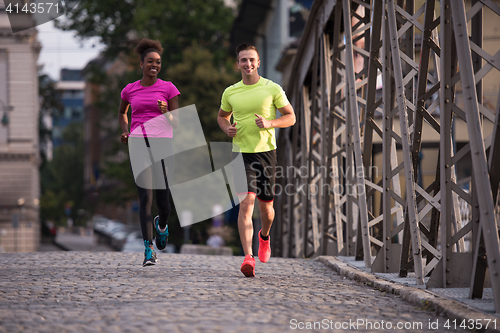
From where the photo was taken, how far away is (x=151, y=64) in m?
7.29

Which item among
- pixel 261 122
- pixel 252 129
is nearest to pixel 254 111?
pixel 252 129

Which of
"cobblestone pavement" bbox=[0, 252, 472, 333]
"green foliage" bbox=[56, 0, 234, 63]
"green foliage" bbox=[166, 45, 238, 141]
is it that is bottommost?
"cobblestone pavement" bbox=[0, 252, 472, 333]

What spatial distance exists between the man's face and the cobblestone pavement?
Result: 1806mm

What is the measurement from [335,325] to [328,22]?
840 centimetres

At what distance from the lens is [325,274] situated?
7371mm

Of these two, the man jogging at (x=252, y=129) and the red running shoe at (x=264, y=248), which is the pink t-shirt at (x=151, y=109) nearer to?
the man jogging at (x=252, y=129)

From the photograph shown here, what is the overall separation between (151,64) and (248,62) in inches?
42.9

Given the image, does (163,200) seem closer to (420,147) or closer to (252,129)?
(252,129)

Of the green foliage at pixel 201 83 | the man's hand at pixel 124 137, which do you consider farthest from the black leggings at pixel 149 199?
the green foliage at pixel 201 83

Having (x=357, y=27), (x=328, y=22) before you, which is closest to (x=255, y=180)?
(x=357, y=27)

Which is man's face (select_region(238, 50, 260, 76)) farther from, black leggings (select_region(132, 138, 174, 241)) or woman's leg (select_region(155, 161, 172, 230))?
woman's leg (select_region(155, 161, 172, 230))

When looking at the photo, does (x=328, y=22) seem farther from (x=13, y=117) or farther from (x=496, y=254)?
(x=13, y=117)

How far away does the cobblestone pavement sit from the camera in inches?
165

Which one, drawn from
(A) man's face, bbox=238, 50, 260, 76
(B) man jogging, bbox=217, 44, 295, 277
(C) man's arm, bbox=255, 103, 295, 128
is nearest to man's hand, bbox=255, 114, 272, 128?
(C) man's arm, bbox=255, 103, 295, 128
